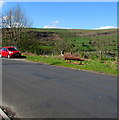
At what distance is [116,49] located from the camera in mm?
24281

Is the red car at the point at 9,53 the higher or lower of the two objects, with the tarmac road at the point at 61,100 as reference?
higher

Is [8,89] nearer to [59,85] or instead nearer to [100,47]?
[59,85]

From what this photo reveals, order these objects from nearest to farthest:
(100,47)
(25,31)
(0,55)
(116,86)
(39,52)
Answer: (116,86) → (100,47) → (0,55) → (39,52) → (25,31)

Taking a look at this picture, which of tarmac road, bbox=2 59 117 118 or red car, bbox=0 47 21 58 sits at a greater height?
red car, bbox=0 47 21 58

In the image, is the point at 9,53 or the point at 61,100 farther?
the point at 9,53

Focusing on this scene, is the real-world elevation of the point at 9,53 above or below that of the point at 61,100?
above

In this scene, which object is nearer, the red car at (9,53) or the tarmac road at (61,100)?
the tarmac road at (61,100)

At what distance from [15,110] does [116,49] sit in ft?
66.9

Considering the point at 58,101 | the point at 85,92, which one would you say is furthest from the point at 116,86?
the point at 58,101

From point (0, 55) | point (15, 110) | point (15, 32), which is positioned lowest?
point (15, 110)

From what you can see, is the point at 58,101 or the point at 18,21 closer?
the point at 58,101

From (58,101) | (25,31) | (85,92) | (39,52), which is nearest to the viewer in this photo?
(58,101)

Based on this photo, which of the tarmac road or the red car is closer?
the tarmac road

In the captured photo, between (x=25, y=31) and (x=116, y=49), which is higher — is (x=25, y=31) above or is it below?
above
